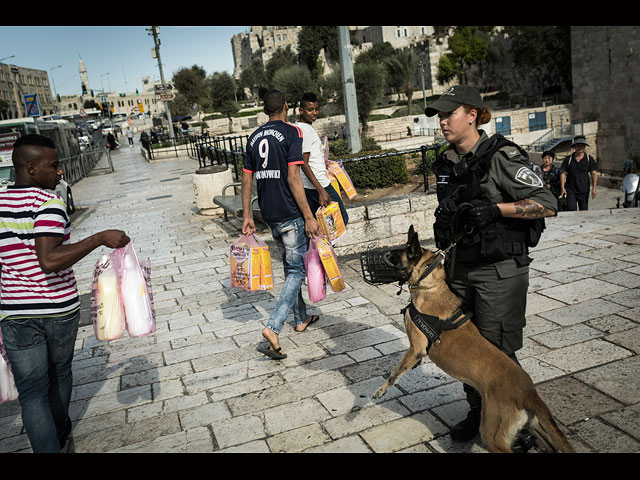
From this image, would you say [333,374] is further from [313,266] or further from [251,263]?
[251,263]

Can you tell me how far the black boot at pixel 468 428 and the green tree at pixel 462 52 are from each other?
2542 inches

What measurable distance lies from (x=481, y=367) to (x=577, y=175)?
27.1ft

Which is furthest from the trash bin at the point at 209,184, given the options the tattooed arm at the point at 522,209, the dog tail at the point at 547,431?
the dog tail at the point at 547,431

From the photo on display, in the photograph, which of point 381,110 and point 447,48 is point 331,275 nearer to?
point 381,110

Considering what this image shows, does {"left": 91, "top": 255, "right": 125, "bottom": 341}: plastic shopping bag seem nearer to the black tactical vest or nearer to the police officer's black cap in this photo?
the black tactical vest

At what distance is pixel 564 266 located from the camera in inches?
237

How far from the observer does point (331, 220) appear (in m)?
4.79

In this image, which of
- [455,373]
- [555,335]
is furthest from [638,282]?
[455,373]

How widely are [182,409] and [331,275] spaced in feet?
5.25

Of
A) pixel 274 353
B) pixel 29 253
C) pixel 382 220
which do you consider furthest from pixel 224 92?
pixel 29 253

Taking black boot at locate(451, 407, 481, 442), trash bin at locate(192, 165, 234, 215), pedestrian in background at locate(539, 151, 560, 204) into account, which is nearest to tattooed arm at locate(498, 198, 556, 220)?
black boot at locate(451, 407, 481, 442)

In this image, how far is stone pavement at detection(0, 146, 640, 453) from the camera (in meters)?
3.20
